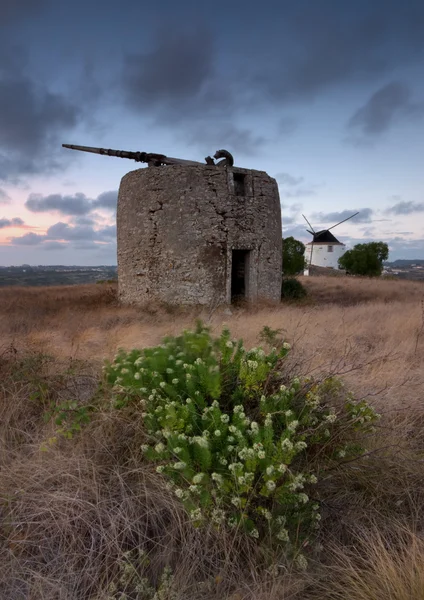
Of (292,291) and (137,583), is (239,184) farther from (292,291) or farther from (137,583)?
(137,583)

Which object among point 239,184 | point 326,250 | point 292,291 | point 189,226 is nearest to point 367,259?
point 326,250

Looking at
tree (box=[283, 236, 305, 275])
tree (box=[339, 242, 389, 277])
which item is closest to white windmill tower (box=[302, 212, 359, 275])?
tree (box=[339, 242, 389, 277])

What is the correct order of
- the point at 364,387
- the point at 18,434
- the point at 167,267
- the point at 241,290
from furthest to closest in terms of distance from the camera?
1. the point at 241,290
2. the point at 167,267
3. the point at 364,387
4. the point at 18,434

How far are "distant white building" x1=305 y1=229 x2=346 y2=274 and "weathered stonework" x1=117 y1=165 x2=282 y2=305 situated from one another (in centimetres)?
3342

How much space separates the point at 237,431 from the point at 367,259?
107 ft

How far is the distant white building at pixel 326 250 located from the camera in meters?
42.3

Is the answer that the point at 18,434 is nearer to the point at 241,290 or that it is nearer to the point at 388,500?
the point at 388,500

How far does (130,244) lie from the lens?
980cm

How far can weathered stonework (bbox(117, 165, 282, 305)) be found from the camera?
9258mm

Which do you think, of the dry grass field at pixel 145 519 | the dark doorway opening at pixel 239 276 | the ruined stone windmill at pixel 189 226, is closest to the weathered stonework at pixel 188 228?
the ruined stone windmill at pixel 189 226

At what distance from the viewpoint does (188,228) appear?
9227 mm

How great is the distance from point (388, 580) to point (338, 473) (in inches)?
28.2

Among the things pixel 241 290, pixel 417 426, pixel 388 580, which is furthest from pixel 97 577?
pixel 241 290

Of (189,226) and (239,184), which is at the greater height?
(239,184)
